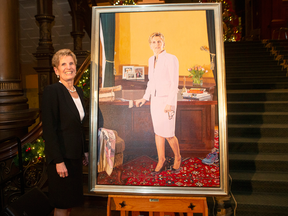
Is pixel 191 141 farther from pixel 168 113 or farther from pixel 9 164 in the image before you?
pixel 9 164

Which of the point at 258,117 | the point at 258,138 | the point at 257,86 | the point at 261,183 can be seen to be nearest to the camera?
the point at 261,183

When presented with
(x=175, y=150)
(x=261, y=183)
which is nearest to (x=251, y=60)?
(x=261, y=183)

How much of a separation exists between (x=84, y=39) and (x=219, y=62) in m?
6.78

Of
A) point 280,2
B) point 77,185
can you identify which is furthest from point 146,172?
point 280,2

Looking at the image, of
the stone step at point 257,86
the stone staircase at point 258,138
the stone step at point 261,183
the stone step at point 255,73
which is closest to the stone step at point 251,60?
the stone staircase at point 258,138

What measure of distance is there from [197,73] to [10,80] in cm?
291

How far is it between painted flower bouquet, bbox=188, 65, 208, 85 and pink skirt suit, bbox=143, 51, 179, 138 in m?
0.13

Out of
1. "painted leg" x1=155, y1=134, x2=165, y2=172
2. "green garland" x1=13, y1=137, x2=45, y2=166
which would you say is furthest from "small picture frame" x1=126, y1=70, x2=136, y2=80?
"green garland" x1=13, y1=137, x2=45, y2=166

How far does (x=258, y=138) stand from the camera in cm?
350

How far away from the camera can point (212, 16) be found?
6.15 ft

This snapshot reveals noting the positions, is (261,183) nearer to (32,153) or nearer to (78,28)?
(32,153)

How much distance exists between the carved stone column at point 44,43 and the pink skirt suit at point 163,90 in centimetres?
445

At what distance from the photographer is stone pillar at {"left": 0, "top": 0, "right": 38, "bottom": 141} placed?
10.7 ft

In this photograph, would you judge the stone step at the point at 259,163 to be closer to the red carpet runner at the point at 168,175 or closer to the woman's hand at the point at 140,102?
the red carpet runner at the point at 168,175
